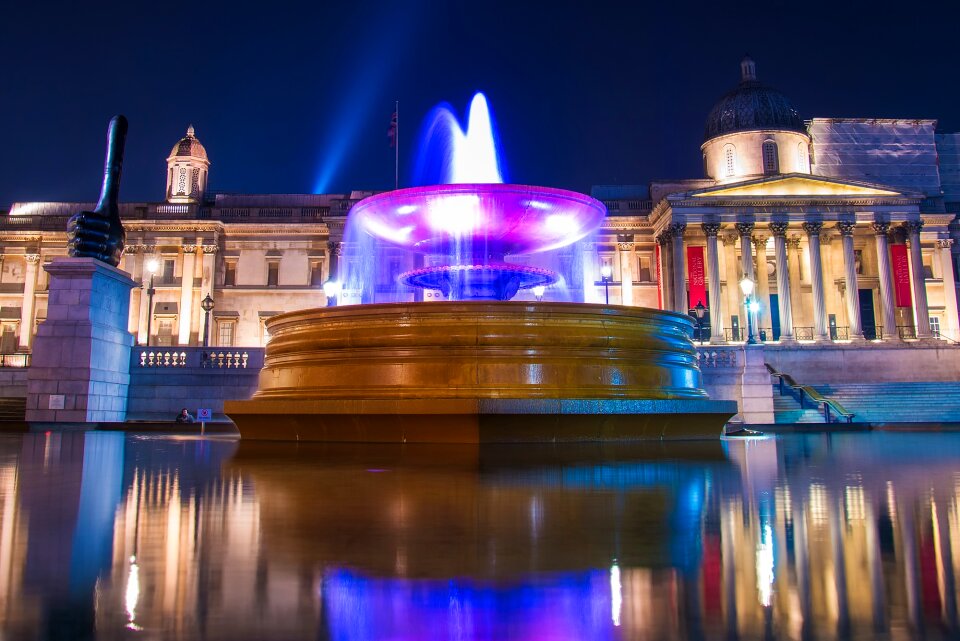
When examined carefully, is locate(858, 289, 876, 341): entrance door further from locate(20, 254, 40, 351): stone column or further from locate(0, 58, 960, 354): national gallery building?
locate(20, 254, 40, 351): stone column

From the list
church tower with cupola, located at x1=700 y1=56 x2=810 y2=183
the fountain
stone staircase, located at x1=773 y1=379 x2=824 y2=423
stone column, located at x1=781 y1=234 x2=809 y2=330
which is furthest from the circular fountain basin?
church tower with cupola, located at x1=700 y1=56 x2=810 y2=183

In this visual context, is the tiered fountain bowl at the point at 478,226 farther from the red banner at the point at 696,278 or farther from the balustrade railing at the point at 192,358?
Result: the red banner at the point at 696,278

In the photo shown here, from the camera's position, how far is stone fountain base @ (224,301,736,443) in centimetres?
762

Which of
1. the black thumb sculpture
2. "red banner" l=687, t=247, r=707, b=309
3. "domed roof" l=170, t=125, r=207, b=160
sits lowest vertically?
the black thumb sculpture

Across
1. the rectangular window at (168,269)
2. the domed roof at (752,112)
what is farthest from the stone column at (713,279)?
the rectangular window at (168,269)

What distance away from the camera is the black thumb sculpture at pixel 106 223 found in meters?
17.3

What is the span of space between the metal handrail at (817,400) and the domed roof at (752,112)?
85.9 ft

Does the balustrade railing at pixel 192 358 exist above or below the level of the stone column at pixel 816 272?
below

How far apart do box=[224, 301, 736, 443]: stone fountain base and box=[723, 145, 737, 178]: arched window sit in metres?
42.2

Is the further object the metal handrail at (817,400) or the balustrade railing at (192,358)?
the metal handrail at (817,400)

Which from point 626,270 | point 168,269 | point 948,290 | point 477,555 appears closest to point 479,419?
point 477,555

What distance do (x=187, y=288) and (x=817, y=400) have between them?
37835mm

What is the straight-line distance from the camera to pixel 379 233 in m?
14.3

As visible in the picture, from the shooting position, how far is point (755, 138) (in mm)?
46938
